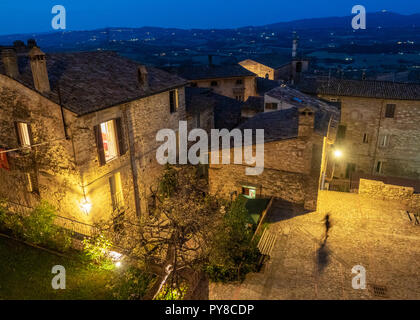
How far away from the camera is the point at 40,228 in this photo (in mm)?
13219

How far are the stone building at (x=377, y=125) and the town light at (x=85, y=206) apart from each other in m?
22.9

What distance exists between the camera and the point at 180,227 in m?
11.0

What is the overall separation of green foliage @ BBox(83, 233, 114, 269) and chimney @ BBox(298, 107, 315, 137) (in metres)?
11.0

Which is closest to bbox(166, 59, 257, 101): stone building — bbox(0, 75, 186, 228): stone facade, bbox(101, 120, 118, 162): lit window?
bbox(0, 75, 186, 228): stone facade

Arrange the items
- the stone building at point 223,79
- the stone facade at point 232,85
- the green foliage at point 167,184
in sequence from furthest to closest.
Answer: the stone facade at point 232,85
the stone building at point 223,79
the green foliage at point 167,184

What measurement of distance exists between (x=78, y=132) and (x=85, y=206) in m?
3.47

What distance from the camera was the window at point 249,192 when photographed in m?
18.3

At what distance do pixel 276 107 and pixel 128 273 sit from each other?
18.9 m

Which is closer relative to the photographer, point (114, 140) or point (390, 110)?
point (114, 140)

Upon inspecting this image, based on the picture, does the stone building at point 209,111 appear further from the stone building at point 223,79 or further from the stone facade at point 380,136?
the stone building at point 223,79

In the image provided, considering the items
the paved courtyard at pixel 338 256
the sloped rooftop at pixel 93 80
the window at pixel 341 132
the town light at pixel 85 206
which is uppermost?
the sloped rooftop at pixel 93 80

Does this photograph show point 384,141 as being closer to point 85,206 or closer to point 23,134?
point 85,206

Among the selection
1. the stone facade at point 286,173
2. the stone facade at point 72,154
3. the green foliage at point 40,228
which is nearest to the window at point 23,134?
the stone facade at point 72,154

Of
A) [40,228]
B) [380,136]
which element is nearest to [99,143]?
[40,228]
